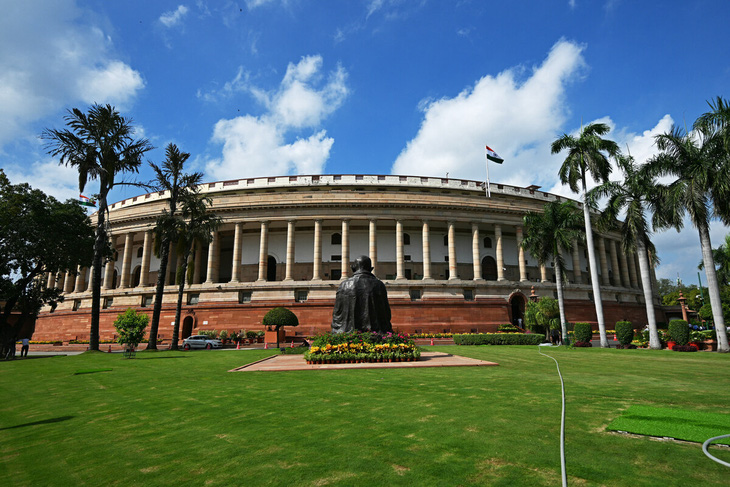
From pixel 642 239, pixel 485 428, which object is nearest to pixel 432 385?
pixel 485 428

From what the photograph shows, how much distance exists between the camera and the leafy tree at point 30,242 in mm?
28562

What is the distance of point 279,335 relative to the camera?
1356 inches

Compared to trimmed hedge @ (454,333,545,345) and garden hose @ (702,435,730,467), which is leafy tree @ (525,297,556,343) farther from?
garden hose @ (702,435,730,467)

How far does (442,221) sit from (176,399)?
39529 millimetres

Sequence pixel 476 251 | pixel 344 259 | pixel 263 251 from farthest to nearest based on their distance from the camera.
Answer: pixel 476 251, pixel 263 251, pixel 344 259

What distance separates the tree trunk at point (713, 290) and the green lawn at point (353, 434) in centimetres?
1528

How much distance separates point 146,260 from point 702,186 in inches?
2087

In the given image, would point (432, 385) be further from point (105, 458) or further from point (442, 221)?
point (442, 221)

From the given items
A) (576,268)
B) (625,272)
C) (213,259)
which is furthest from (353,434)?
(625,272)

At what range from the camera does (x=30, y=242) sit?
97.3 ft

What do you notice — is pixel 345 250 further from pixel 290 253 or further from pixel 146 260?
pixel 146 260

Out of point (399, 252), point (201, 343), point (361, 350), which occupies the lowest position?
point (201, 343)

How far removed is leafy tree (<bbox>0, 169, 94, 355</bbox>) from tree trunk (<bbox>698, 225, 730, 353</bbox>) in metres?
45.5

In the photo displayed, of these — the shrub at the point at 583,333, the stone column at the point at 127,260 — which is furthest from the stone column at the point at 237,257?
the shrub at the point at 583,333
